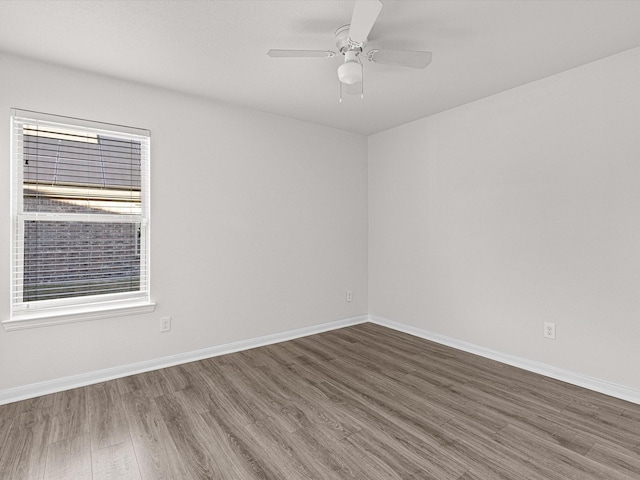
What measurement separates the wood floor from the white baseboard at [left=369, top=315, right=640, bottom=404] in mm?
100

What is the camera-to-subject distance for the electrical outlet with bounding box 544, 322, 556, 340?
9.11 feet

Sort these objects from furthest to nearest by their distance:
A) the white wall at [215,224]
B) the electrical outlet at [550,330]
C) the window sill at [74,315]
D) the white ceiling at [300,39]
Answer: the electrical outlet at [550,330], the white wall at [215,224], the window sill at [74,315], the white ceiling at [300,39]

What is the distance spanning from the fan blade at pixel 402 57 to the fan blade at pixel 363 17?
0.63 ft

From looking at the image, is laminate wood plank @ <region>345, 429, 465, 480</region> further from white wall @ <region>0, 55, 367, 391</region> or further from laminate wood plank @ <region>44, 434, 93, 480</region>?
white wall @ <region>0, 55, 367, 391</region>

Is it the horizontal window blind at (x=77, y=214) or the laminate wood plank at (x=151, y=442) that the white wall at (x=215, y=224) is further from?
the laminate wood plank at (x=151, y=442)

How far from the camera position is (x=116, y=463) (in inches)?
69.6

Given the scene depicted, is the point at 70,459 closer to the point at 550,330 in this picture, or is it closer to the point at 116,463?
the point at 116,463

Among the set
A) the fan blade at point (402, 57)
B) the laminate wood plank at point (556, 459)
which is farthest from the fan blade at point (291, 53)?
the laminate wood plank at point (556, 459)

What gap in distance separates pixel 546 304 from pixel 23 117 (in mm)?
4263

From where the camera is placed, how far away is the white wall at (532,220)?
8.02 ft

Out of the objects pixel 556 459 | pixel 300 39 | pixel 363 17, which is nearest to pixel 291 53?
pixel 300 39

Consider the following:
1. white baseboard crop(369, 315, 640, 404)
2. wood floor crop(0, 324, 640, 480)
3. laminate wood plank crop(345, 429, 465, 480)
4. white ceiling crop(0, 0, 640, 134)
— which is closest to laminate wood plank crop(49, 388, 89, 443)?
wood floor crop(0, 324, 640, 480)

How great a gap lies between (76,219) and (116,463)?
1804 mm

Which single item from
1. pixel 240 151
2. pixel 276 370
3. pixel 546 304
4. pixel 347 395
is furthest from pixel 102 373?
pixel 546 304
